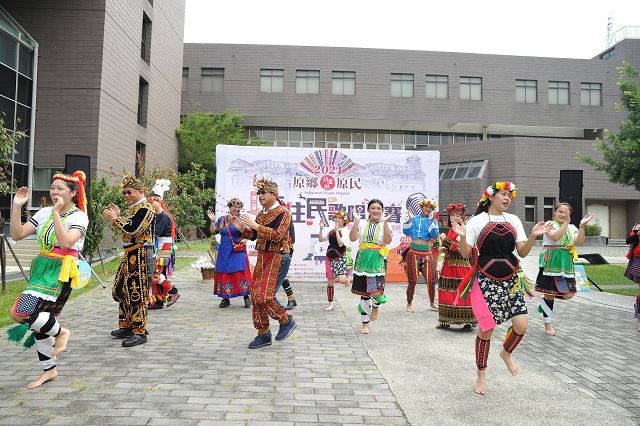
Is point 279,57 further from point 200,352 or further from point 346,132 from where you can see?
point 200,352

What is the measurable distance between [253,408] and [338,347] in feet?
7.39

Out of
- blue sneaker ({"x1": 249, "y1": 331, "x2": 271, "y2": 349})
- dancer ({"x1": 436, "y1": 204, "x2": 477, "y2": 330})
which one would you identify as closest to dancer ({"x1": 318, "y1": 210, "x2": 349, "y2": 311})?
dancer ({"x1": 436, "y1": 204, "x2": 477, "y2": 330})

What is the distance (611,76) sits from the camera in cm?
4172

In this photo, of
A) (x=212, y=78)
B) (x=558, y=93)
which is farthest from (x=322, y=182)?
(x=558, y=93)

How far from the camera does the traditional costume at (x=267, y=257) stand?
5.70 metres

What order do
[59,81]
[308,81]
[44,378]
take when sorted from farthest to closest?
[308,81]
[59,81]
[44,378]

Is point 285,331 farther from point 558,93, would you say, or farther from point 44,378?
point 558,93

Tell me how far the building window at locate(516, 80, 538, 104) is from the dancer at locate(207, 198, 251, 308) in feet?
127

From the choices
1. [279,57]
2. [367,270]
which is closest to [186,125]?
[279,57]

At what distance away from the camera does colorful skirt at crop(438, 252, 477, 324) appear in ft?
23.2

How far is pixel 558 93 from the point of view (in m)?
41.5

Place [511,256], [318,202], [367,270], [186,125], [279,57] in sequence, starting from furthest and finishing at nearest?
[279,57] → [186,125] → [318,202] → [367,270] → [511,256]

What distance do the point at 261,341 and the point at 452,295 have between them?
302 centimetres

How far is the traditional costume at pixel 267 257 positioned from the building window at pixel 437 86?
37.3m
